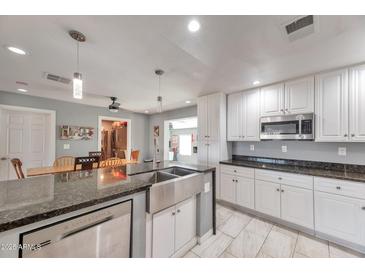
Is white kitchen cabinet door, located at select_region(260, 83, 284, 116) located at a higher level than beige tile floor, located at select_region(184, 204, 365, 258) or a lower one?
higher

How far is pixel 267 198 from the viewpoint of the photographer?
2.49 metres

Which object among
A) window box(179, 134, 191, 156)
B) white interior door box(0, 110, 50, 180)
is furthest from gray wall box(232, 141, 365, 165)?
white interior door box(0, 110, 50, 180)

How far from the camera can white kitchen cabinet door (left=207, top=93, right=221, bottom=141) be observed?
3246mm

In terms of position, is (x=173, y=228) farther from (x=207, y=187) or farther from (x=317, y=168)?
(x=317, y=168)

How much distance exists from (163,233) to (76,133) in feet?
13.4

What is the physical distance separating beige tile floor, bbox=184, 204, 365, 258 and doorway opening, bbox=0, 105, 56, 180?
423 cm

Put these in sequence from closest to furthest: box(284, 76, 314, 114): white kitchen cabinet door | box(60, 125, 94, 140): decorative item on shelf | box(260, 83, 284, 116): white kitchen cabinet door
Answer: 1. box(284, 76, 314, 114): white kitchen cabinet door
2. box(260, 83, 284, 116): white kitchen cabinet door
3. box(60, 125, 94, 140): decorative item on shelf

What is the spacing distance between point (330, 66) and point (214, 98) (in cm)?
184

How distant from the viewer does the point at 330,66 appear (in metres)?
2.07

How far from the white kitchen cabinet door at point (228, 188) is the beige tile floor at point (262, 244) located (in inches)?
22.5

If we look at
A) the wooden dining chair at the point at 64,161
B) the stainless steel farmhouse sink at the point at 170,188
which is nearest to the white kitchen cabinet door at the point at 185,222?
the stainless steel farmhouse sink at the point at 170,188

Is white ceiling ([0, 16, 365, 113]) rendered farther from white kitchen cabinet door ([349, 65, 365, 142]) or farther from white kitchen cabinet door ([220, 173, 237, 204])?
white kitchen cabinet door ([220, 173, 237, 204])
